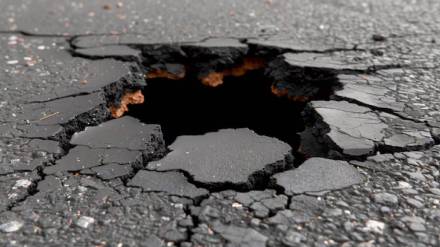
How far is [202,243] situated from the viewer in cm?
169

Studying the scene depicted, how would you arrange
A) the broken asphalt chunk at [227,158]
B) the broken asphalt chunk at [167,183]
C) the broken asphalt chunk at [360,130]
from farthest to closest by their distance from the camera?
the broken asphalt chunk at [360,130] < the broken asphalt chunk at [227,158] < the broken asphalt chunk at [167,183]

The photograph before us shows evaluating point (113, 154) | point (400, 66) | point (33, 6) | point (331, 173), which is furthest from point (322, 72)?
point (33, 6)

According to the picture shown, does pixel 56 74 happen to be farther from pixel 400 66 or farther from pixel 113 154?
pixel 400 66

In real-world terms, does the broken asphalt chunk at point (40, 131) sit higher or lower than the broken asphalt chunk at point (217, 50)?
lower

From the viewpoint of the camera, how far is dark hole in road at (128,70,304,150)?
2986 mm

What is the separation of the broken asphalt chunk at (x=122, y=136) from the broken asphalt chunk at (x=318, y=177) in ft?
2.08

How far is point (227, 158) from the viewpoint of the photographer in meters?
2.23

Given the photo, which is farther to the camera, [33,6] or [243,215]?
[33,6]

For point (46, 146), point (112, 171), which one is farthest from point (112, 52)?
point (112, 171)

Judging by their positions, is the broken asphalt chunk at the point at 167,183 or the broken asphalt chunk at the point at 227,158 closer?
the broken asphalt chunk at the point at 167,183

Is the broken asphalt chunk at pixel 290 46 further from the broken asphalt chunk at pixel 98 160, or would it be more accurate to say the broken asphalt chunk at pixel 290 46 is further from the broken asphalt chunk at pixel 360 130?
the broken asphalt chunk at pixel 98 160

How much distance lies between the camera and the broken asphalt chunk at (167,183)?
6.44 ft

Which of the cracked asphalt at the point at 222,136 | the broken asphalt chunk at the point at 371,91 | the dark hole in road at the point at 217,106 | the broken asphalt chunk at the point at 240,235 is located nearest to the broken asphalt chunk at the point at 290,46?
the cracked asphalt at the point at 222,136

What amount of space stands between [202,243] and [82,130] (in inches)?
41.8
